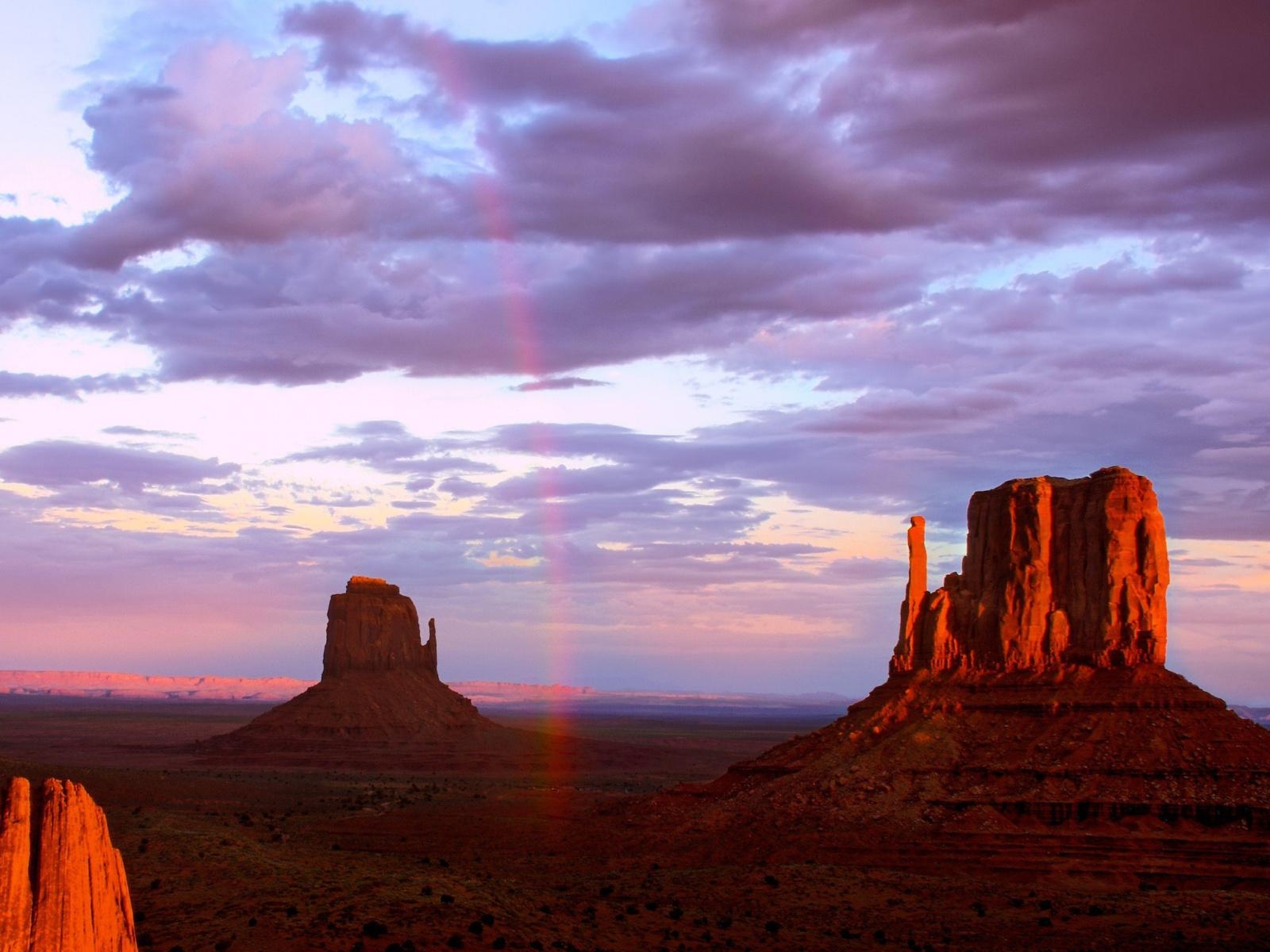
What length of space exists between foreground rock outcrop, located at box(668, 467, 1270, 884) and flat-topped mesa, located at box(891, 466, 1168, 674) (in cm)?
10

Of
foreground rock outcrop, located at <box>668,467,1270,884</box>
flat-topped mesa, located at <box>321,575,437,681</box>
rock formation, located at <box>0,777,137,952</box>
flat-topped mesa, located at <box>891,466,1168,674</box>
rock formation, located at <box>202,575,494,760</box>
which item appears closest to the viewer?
rock formation, located at <box>0,777,137,952</box>

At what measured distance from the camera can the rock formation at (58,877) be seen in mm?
24438

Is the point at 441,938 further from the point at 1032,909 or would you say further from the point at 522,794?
the point at 522,794

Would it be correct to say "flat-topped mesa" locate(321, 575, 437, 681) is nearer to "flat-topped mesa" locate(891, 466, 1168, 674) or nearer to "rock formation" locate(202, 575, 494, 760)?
"rock formation" locate(202, 575, 494, 760)

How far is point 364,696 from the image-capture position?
620 ft

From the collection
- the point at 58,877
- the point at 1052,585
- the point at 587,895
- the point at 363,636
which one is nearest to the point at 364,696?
the point at 363,636

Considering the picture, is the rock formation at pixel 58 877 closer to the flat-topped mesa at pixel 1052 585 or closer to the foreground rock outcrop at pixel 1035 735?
the foreground rock outcrop at pixel 1035 735

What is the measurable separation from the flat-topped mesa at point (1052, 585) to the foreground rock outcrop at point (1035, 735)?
0.10 meters

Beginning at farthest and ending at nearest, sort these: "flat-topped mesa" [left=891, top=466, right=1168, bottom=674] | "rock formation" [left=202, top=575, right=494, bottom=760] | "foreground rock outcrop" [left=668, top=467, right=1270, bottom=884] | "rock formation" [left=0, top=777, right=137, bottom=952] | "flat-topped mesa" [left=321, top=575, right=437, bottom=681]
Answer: "flat-topped mesa" [left=321, top=575, right=437, bottom=681] → "rock formation" [left=202, top=575, right=494, bottom=760] → "flat-topped mesa" [left=891, top=466, right=1168, bottom=674] → "foreground rock outcrop" [left=668, top=467, right=1270, bottom=884] → "rock formation" [left=0, top=777, right=137, bottom=952]

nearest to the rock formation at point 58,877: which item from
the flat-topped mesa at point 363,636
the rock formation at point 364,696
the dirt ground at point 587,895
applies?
the dirt ground at point 587,895

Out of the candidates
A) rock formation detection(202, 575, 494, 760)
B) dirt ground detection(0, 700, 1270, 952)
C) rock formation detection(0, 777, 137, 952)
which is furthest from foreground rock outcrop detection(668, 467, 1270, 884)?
rock formation detection(202, 575, 494, 760)

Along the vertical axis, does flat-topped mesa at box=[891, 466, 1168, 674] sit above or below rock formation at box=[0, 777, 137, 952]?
above

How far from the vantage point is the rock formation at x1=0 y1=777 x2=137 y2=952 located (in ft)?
80.2

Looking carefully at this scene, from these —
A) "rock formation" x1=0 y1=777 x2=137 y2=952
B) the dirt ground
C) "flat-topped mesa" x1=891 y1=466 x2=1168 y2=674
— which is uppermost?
"flat-topped mesa" x1=891 y1=466 x2=1168 y2=674
